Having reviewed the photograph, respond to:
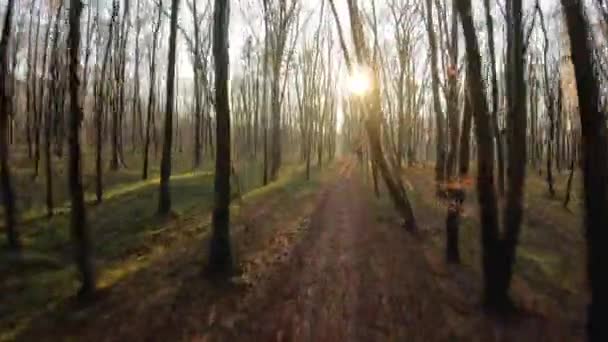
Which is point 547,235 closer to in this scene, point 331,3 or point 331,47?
point 331,3

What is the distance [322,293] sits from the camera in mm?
A: 9930

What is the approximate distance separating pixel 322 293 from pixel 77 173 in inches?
187

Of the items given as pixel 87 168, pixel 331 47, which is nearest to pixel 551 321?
pixel 87 168

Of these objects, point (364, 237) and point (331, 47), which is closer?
point (364, 237)

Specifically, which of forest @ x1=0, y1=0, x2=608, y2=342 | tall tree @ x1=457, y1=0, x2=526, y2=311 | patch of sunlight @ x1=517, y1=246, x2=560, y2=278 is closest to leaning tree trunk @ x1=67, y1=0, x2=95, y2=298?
forest @ x1=0, y1=0, x2=608, y2=342

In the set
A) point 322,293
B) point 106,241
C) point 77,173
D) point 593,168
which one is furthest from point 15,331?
point 593,168

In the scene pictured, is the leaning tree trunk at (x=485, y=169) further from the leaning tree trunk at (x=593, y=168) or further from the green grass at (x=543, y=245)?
the green grass at (x=543, y=245)

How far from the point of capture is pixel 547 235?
17.4m

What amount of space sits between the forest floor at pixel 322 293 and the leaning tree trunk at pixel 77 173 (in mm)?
562

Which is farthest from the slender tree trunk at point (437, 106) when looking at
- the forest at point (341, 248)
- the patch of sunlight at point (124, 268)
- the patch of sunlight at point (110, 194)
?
the patch of sunlight at point (110, 194)

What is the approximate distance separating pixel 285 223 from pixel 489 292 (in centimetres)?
822

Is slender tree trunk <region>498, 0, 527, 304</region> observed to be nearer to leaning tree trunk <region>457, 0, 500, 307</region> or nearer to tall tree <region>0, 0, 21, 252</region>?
leaning tree trunk <region>457, 0, 500, 307</region>

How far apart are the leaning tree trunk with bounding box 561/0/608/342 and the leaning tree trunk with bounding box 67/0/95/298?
25.1 feet

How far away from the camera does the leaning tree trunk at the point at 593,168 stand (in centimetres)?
714
